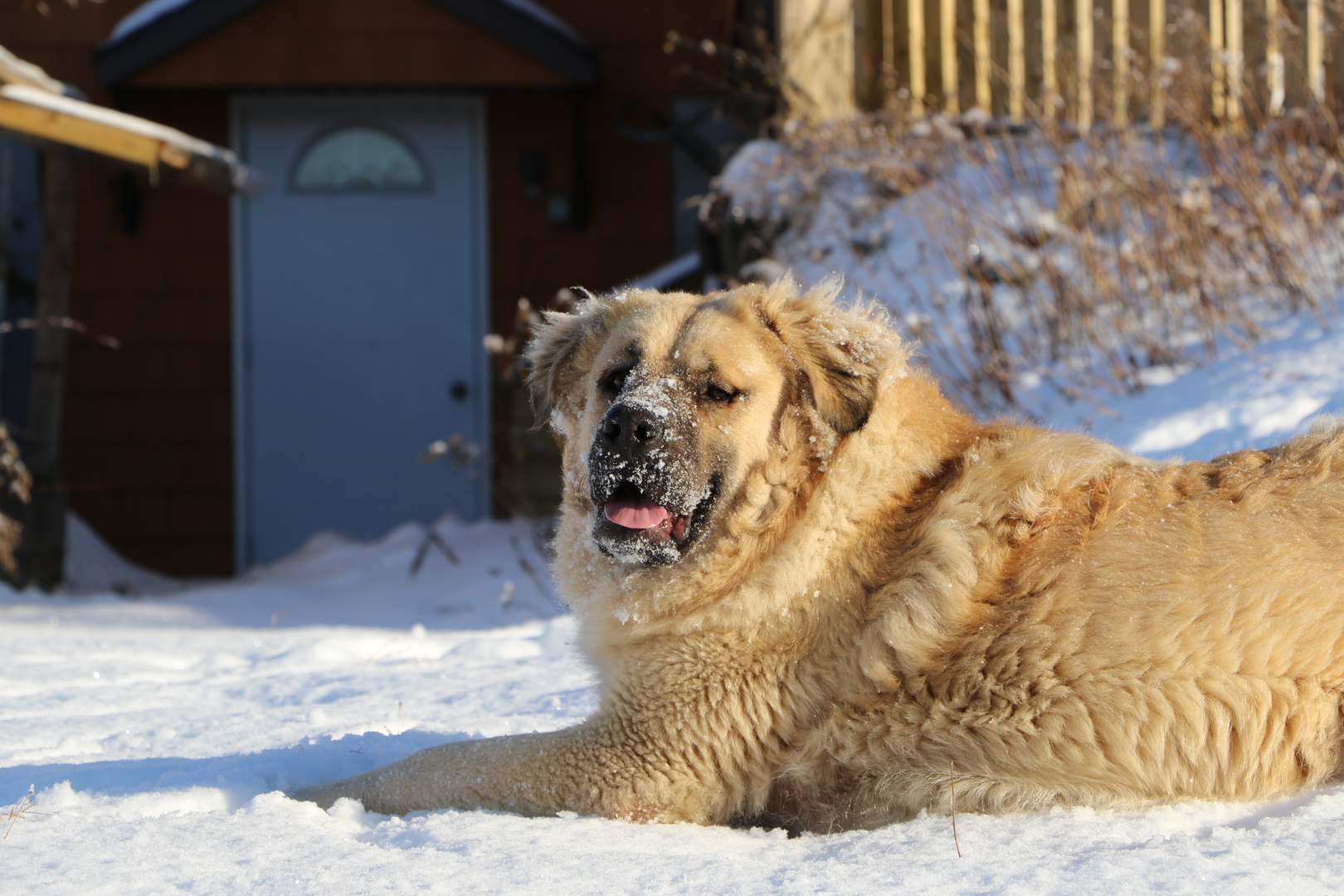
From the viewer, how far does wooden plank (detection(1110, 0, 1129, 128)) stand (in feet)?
22.8

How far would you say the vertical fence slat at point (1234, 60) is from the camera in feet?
20.9

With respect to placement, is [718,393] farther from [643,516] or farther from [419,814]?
[419,814]

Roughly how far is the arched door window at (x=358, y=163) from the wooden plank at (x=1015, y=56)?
4.90m

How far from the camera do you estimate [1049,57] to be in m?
7.08

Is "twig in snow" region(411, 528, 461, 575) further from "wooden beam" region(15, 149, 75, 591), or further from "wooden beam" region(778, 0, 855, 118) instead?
"wooden beam" region(778, 0, 855, 118)

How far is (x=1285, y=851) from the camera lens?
1924 mm

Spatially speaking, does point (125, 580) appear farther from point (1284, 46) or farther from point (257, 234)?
point (1284, 46)

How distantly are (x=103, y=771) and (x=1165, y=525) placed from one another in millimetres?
2426

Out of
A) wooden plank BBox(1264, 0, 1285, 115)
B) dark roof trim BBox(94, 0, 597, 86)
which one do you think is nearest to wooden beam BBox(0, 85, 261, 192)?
dark roof trim BBox(94, 0, 597, 86)

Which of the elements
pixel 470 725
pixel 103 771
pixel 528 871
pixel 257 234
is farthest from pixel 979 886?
pixel 257 234

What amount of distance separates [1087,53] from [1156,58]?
63cm

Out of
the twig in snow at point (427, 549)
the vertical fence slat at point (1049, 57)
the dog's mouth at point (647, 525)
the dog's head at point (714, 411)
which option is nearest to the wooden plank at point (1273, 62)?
the vertical fence slat at point (1049, 57)

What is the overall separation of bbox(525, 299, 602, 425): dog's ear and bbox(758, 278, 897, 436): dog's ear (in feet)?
1.73

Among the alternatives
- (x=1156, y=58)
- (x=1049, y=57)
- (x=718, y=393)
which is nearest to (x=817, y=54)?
(x=1049, y=57)
